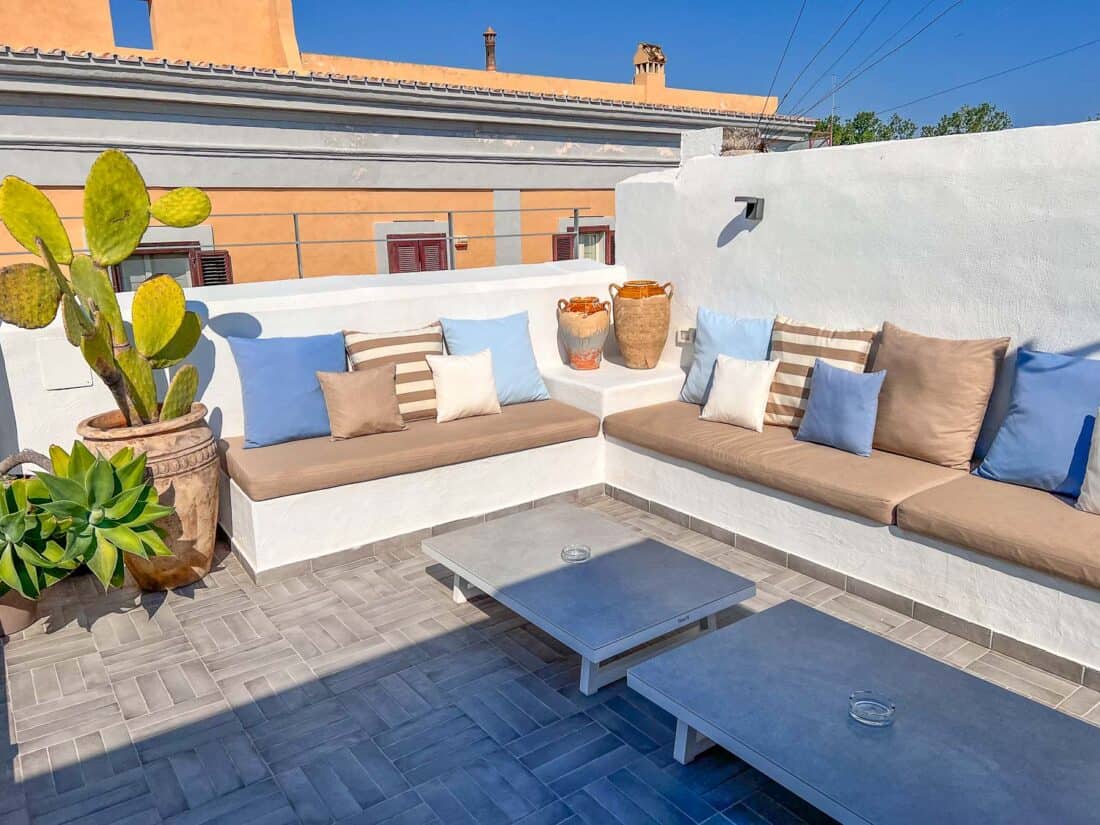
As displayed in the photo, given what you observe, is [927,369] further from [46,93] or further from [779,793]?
→ [46,93]

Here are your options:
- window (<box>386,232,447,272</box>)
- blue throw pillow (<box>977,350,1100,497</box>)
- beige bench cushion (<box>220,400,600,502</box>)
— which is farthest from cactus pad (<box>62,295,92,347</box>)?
window (<box>386,232,447,272</box>)

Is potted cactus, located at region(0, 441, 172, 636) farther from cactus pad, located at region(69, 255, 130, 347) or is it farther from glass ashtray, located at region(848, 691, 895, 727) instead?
glass ashtray, located at region(848, 691, 895, 727)

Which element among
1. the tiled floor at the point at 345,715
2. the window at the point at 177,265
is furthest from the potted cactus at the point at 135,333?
the window at the point at 177,265

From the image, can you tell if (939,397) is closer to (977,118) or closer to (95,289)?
(95,289)

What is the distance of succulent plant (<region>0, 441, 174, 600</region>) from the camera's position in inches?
122

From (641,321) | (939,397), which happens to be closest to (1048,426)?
(939,397)

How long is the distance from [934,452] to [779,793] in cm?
192

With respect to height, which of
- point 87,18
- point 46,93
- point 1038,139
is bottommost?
point 1038,139

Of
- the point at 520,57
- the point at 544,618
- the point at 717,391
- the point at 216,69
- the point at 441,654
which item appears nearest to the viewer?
the point at 544,618

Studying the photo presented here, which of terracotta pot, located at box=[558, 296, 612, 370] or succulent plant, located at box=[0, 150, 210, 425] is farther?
terracotta pot, located at box=[558, 296, 612, 370]

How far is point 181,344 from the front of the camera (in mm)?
3879

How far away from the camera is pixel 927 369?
375 cm

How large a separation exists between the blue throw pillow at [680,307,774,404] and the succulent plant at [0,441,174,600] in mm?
3001

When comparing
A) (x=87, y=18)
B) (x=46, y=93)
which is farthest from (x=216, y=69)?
(x=87, y=18)
